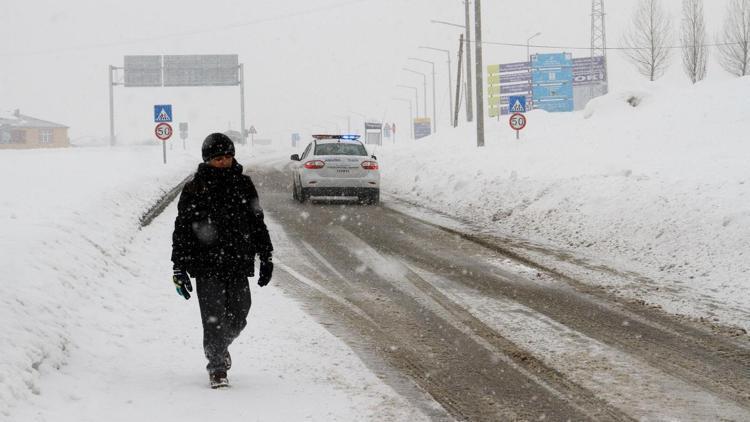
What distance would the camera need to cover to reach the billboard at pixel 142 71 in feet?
222

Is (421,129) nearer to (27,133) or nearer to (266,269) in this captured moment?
(27,133)

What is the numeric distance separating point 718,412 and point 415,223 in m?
10.6

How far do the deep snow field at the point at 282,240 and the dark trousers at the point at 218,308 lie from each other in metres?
0.29

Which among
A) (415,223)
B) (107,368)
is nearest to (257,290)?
(107,368)

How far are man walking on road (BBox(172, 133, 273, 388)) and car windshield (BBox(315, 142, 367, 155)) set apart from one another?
1388 cm

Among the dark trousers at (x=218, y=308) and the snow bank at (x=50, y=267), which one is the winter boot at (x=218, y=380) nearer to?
the dark trousers at (x=218, y=308)

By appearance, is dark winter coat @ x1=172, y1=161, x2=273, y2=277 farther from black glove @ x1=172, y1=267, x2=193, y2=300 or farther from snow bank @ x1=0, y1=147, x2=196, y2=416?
snow bank @ x1=0, y1=147, x2=196, y2=416

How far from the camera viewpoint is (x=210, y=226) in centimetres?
550

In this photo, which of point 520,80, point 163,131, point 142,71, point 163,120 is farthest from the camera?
point 520,80

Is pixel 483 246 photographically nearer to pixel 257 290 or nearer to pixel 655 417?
pixel 257 290

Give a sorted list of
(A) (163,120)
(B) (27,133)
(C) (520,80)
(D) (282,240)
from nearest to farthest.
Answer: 1. (D) (282,240)
2. (A) (163,120)
3. (C) (520,80)
4. (B) (27,133)

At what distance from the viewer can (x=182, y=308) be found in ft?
26.9

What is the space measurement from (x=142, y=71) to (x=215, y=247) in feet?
218

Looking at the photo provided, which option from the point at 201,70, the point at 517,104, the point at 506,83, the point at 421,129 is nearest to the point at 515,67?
the point at 506,83
